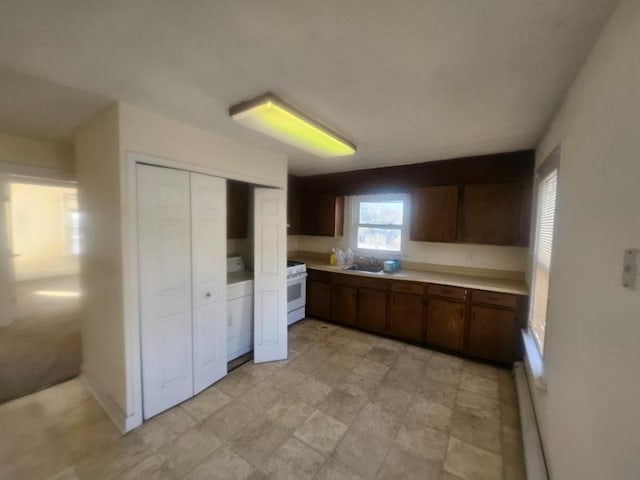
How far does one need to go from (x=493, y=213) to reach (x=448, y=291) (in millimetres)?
1015

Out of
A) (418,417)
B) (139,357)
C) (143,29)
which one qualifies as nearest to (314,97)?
(143,29)

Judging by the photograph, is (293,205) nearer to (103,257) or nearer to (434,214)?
(434,214)

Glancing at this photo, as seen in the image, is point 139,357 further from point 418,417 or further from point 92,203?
point 418,417

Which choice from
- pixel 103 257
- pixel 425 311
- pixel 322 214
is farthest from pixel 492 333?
pixel 103 257

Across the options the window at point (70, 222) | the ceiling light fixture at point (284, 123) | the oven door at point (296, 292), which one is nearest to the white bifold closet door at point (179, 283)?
the ceiling light fixture at point (284, 123)

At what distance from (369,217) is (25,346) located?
15.2ft

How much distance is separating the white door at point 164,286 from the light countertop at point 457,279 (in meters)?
2.11

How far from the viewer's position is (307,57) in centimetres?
124

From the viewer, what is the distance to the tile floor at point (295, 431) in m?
1.62

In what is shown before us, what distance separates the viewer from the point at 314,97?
162 cm

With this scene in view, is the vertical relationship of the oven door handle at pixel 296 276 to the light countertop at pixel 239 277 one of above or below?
below

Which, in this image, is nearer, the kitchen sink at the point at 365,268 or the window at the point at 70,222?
the kitchen sink at the point at 365,268

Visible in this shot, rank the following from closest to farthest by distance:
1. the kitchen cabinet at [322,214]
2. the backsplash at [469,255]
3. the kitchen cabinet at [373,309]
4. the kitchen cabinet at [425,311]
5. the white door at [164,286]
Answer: the white door at [164,286] → the kitchen cabinet at [425,311] → the backsplash at [469,255] → the kitchen cabinet at [373,309] → the kitchen cabinet at [322,214]

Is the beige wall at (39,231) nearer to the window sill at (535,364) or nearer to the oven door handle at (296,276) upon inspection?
the oven door handle at (296,276)
